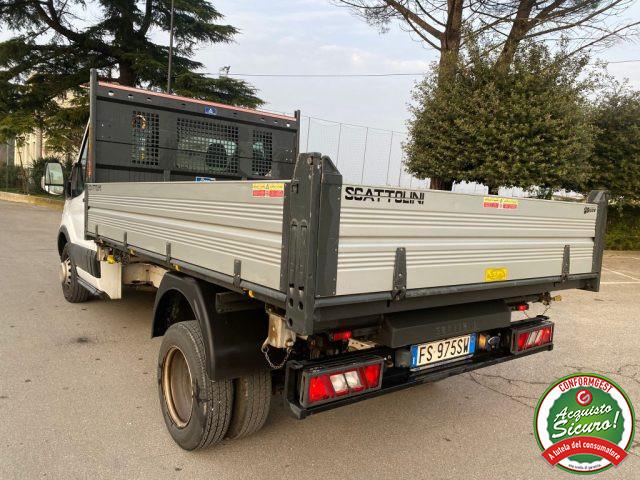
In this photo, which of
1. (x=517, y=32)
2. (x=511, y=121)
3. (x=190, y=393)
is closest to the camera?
(x=190, y=393)

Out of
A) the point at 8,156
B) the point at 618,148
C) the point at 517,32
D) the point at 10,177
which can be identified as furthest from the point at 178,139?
the point at 8,156

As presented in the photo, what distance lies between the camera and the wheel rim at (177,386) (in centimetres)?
291

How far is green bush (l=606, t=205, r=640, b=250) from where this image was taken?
1474 centimetres

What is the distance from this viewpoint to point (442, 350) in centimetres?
273

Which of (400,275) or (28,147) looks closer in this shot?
(400,275)

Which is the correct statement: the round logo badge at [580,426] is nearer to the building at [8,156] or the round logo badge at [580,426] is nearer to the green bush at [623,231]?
the green bush at [623,231]

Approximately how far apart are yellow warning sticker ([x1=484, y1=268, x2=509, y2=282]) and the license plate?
384mm

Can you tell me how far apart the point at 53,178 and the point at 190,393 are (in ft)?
12.4

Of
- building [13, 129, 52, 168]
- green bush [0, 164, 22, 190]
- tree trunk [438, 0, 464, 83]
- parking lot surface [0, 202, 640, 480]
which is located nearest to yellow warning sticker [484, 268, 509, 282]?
parking lot surface [0, 202, 640, 480]

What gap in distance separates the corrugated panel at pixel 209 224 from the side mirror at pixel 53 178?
231 cm

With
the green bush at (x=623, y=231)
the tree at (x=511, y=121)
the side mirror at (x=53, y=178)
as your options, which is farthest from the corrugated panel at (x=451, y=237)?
the green bush at (x=623, y=231)

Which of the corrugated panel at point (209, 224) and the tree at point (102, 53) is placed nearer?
the corrugated panel at point (209, 224)

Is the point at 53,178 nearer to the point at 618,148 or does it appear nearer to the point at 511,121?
the point at 511,121

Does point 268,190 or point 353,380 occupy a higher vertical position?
point 268,190
